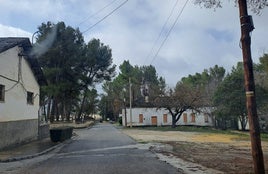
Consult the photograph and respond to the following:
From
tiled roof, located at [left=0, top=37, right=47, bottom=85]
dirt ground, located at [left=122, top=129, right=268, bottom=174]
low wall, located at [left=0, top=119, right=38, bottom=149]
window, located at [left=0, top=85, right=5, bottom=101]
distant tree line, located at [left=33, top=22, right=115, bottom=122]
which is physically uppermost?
distant tree line, located at [left=33, top=22, right=115, bottom=122]

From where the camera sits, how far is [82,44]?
5412 centimetres

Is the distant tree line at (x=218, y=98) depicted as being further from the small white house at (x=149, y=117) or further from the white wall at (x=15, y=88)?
the white wall at (x=15, y=88)

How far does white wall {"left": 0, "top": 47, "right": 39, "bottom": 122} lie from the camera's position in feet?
64.5

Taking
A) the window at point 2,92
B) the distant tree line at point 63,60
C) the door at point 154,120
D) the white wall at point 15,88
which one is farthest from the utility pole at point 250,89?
the door at point 154,120

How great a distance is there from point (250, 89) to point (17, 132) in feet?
55.6

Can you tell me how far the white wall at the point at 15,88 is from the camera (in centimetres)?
1967

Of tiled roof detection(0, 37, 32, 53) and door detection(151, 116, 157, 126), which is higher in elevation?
tiled roof detection(0, 37, 32, 53)

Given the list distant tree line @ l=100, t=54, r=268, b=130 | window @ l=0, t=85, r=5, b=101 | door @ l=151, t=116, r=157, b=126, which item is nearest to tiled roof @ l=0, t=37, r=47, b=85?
window @ l=0, t=85, r=5, b=101

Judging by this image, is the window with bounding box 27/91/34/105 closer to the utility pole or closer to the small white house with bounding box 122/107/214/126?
the utility pole

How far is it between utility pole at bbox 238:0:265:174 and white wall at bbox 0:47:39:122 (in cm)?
1433

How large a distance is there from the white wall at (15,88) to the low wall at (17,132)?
0.33 m

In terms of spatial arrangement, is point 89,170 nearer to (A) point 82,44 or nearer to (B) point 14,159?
(B) point 14,159

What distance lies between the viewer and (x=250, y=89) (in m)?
8.55

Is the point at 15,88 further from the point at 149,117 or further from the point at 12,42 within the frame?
the point at 149,117
